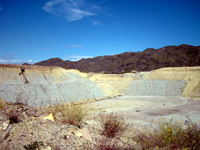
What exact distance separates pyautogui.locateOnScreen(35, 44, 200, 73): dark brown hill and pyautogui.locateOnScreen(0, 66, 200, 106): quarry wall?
4999 cm

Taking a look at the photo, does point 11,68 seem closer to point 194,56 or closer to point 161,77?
point 161,77

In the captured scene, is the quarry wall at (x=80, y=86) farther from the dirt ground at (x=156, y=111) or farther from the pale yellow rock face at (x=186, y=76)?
the dirt ground at (x=156, y=111)

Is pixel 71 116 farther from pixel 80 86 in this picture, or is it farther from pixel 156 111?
pixel 80 86

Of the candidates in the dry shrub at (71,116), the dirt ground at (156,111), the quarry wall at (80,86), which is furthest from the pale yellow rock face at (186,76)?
the dry shrub at (71,116)

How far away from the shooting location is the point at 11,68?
1208 inches

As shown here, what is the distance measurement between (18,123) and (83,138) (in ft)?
7.93

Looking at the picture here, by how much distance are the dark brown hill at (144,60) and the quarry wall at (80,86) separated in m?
50.0

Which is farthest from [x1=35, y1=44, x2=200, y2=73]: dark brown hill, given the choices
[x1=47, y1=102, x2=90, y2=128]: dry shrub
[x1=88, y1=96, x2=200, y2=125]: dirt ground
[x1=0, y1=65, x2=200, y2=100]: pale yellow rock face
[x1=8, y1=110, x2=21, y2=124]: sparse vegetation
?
[x1=8, y1=110, x2=21, y2=124]: sparse vegetation

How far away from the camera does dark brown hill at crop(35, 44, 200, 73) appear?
82.4 metres

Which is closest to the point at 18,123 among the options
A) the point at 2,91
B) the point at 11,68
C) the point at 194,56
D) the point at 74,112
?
the point at 74,112

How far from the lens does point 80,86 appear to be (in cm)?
2544

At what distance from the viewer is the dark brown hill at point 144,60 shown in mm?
82375

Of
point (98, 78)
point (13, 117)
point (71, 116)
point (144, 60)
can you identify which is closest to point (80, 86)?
point (98, 78)

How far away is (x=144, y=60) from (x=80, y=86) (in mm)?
72257
